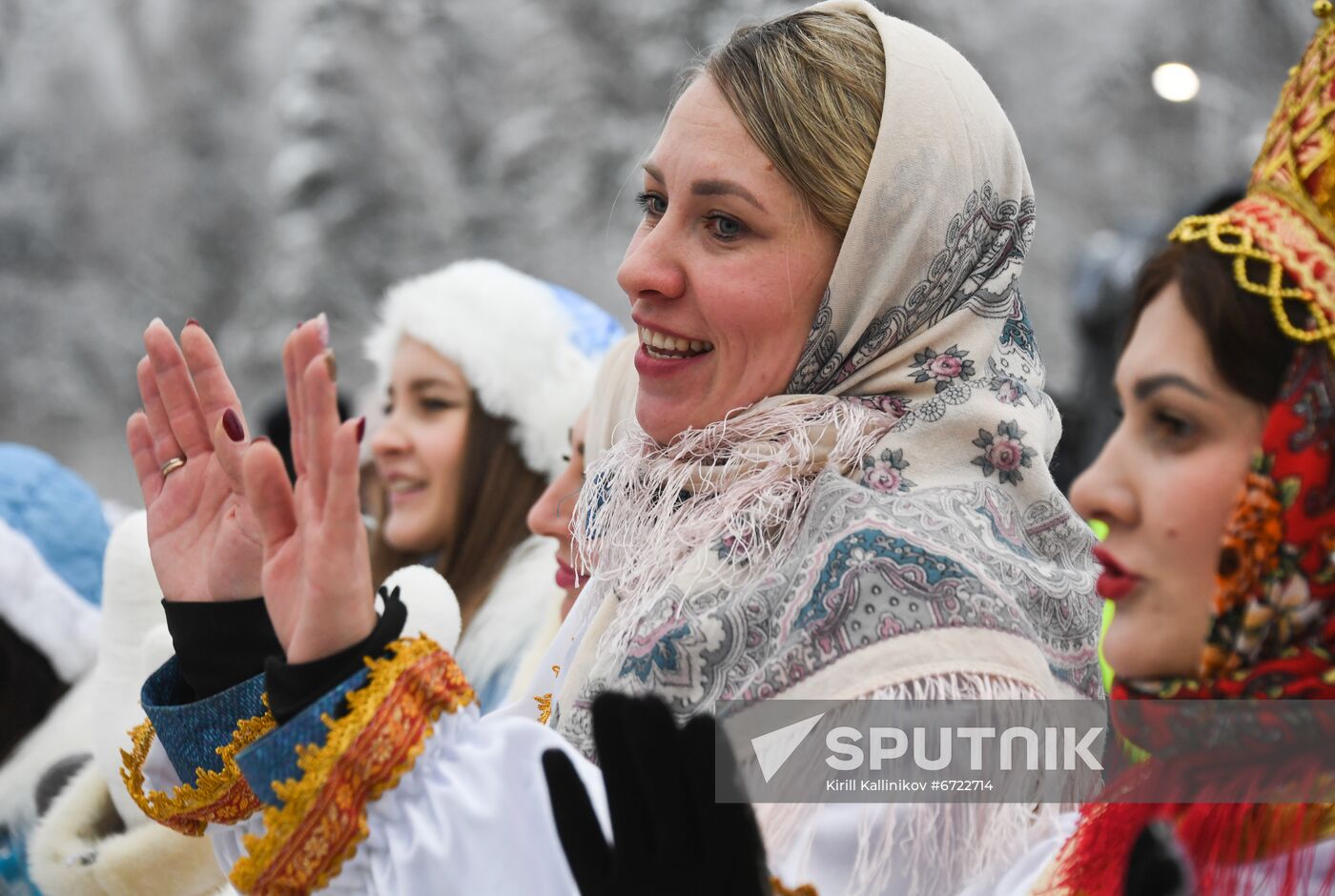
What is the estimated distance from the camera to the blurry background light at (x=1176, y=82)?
11859 millimetres

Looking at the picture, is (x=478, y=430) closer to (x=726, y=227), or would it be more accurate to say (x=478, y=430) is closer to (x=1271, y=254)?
(x=726, y=227)

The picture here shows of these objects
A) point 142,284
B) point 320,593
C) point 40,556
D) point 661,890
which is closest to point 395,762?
point 320,593

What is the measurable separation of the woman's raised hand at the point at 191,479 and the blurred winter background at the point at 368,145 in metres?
10.4

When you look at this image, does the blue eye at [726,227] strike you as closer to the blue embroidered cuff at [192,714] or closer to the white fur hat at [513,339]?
the blue embroidered cuff at [192,714]

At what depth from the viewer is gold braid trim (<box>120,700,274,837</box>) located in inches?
82.5

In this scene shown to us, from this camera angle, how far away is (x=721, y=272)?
2.31m

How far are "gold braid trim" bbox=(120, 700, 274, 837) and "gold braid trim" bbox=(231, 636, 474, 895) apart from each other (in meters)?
0.22

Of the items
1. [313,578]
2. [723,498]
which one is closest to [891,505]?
[723,498]

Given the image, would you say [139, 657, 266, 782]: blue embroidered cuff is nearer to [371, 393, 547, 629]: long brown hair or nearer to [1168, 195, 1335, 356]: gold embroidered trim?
[1168, 195, 1335, 356]: gold embroidered trim

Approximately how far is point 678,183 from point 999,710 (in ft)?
3.19

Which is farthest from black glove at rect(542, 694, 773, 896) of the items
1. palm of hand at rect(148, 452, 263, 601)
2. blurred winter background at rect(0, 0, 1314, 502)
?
blurred winter background at rect(0, 0, 1314, 502)

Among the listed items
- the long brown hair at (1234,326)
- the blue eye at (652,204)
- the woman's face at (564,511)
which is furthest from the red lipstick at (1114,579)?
the woman's face at (564,511)

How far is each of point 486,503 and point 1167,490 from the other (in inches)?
125

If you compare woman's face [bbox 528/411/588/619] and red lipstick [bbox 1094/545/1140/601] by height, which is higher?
red lipstick [bbox 1094/545/1140/601]
